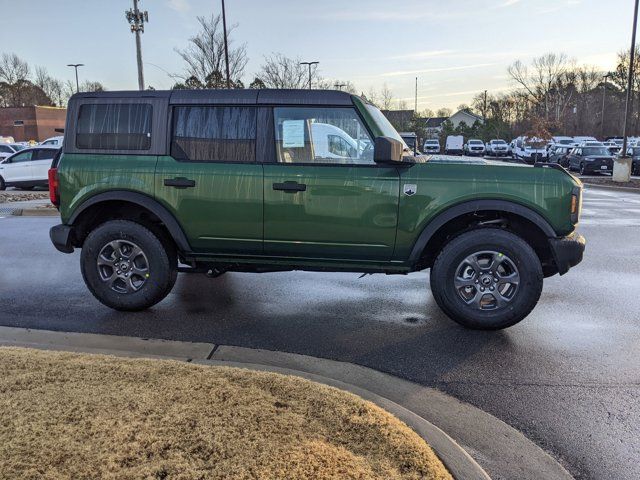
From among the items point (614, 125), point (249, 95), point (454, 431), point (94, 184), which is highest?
point (614, 125)

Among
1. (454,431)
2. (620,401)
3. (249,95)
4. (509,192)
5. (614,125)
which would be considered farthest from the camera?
(614,125)

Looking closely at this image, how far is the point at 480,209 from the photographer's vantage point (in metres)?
4.49

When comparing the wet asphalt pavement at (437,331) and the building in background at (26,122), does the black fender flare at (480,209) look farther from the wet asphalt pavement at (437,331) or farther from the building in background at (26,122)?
the building in background at (26,122)

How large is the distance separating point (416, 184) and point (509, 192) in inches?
30.8

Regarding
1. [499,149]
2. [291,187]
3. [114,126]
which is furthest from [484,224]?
[499,149]

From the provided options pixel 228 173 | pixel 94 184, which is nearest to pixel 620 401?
pixel 228 173

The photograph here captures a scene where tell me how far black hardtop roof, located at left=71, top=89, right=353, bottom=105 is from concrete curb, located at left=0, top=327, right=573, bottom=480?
218 centimetres

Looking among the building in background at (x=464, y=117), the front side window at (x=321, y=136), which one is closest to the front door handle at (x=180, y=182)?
the front side window at (x=321, y=136)

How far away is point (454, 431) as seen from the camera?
302 centimetres

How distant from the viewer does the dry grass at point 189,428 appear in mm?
2344

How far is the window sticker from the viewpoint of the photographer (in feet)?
15.5

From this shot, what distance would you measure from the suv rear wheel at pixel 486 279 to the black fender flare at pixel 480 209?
202 mm

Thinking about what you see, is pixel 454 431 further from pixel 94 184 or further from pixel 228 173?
pixel 94 184

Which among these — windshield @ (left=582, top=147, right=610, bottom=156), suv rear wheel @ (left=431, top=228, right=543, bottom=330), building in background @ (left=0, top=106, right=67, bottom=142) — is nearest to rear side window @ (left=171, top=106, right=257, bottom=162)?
A: suv rear wheel @ (left=431, top=228, right=543, bottom=330)
